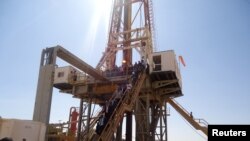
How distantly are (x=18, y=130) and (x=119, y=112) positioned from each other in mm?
9314

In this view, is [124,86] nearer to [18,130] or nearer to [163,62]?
[163,62]

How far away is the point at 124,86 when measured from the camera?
67.7ft

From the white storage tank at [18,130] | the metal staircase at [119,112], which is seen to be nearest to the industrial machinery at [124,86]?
the metal staircase at [119,112]

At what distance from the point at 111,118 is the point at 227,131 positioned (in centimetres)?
1179

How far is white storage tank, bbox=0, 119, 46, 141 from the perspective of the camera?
8.80 meters

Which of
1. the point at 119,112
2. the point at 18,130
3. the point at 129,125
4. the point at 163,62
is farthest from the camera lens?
the point at 129,125

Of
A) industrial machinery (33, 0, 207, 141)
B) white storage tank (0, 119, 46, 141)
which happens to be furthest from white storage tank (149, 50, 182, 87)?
white storage tank (0, 119, 46, 141)

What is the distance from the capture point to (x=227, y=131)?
6.53 meters

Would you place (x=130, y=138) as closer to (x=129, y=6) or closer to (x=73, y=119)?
(x=73, y=119)

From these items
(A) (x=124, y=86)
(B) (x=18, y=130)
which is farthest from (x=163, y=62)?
(B) (x=18, y=130)

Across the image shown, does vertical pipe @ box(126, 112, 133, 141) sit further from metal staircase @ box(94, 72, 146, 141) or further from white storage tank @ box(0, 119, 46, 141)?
white storage tank @ box(0, 119, 46, 141)

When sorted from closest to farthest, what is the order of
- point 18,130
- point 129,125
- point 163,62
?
point 18,130 < point 163,62 < point 129,125

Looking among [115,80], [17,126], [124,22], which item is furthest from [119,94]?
[124,22]

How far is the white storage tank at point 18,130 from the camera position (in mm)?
8797
